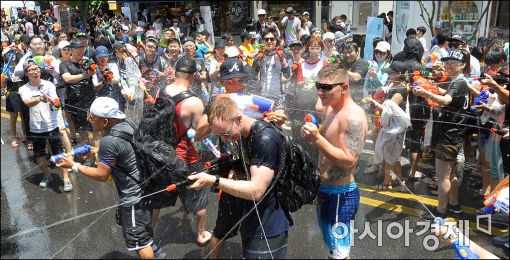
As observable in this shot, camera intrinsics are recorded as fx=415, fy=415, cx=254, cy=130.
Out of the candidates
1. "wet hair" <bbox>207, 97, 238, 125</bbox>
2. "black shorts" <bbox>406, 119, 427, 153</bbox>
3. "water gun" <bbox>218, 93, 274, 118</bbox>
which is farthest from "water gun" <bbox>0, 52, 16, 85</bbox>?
"black shorts" <bbox>406, 119, 427, 153</bbox>

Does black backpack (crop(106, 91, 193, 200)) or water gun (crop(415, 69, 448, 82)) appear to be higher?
water gun (crop(415, 69, 448, 82))

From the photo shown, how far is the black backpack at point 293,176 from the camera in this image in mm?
2451

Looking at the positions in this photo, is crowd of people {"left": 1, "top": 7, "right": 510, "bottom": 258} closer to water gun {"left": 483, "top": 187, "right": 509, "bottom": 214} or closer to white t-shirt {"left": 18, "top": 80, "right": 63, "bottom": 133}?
white t-shirt {"left": 18, "top": 80, "right": 63, "bottom": 133}

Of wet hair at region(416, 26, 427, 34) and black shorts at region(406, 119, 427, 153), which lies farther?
wet hair at region(416, 26, 427, 34)

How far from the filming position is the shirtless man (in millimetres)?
2562

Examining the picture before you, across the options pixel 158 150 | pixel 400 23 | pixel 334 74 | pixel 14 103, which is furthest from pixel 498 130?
pixel 14 103

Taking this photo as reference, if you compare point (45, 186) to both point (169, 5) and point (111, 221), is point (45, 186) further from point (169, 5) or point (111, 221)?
point (169, 5)

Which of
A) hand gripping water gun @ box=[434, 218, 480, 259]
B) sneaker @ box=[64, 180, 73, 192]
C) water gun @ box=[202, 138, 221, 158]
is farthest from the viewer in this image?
sneaker @ box=[64, 180, 73, 192]

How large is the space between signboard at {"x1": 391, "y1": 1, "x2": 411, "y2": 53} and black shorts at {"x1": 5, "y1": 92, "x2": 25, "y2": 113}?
5.59 metres

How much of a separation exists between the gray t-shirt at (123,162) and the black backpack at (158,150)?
31 mm

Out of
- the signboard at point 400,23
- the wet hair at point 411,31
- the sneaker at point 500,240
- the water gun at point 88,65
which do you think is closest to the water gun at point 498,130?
the sneaker at point 500,240

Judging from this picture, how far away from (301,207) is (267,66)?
3.44 m

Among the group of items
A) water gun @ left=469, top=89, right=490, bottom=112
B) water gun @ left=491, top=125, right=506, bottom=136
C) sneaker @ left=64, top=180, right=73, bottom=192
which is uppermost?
water gun @ left=469, top=89, right=490, bottom=112

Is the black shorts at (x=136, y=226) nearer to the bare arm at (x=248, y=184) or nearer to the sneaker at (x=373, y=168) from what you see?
the bare arm at (x=248, y=184)
